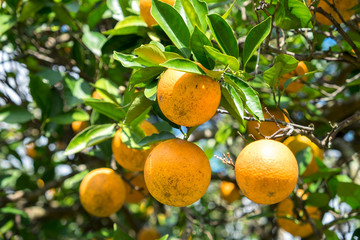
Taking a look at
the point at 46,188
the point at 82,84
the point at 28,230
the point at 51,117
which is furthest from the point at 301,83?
the point at 28,230

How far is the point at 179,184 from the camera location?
111cm

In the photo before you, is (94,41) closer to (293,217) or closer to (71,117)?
(71,117)

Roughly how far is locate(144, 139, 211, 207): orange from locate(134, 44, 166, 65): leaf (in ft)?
0.88

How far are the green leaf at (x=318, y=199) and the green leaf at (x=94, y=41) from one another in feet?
4.30

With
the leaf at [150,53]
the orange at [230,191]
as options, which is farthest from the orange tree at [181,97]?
the orange at [230,191]

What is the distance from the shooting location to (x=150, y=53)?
3.59 ft

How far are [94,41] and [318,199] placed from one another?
141 centimetres

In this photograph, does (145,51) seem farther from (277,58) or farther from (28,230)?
(28,230)

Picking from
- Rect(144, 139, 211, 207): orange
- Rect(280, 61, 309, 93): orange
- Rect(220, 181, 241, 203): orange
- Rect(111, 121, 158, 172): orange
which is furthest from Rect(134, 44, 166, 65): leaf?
Rect(220, 181, 241, 203): orange

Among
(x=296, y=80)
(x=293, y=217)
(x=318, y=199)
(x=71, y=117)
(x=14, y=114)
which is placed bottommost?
(x=293, y=217)

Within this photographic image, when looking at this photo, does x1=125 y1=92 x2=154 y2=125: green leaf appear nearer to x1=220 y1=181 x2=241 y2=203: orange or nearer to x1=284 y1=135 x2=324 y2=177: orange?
x1=284 y1=135 x2=324 y2=177: orange

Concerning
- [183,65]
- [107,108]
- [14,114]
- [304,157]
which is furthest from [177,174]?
[14,114]

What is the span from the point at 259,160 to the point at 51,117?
1.48m

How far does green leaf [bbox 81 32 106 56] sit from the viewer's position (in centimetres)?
197
